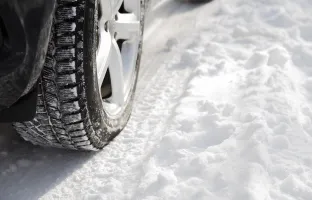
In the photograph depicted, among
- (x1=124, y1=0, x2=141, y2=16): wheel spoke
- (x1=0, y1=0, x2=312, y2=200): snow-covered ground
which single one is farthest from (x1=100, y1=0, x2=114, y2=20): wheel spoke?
(x1=0, y1=0, x2=312, y2=200): snow-covered ground

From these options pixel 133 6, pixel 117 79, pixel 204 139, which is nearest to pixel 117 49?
pixel 117 79

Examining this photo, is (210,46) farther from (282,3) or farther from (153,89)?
(282,3)

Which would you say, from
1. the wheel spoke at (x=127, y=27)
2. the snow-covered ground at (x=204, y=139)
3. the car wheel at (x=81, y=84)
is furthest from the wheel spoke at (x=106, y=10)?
the snow-covered ground at (x=204, y=139)

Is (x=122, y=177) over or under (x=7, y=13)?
under

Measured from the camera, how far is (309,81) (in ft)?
7.34

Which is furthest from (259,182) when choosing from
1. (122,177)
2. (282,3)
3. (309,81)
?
(282,3)

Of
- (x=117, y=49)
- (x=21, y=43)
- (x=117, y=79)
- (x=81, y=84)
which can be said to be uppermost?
(x=21, y=43)

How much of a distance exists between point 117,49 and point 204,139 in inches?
22.2

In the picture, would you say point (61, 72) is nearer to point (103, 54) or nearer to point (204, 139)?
point (103, 54)

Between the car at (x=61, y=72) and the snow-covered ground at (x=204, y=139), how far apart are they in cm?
17

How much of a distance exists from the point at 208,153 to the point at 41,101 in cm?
74

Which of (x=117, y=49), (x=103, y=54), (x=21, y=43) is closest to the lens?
(x=21, y=43)

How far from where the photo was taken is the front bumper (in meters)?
1.12

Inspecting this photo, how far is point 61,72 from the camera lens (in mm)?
1392
